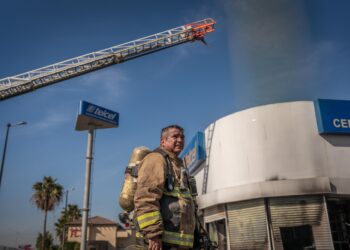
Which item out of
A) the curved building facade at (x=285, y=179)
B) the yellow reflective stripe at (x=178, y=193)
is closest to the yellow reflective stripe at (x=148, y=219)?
the yellow reflective stripe at (x=178, y=193)

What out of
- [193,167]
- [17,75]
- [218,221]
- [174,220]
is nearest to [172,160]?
[174,220]

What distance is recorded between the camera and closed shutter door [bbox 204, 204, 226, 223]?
45.7 feet

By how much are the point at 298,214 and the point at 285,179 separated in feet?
4.30

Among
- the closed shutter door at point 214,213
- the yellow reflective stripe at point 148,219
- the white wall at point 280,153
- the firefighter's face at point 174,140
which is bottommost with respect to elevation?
the yellow reflective stripe at point 148,219

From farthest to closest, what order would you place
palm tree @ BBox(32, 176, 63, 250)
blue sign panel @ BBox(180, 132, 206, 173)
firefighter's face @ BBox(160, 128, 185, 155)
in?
palm tree @ BBox(32, 176, 63, 250) → blue sign panel @ BBox(180, 132, 206, 173) → firefighter's face @ BBox(160, 128, 185, 155)

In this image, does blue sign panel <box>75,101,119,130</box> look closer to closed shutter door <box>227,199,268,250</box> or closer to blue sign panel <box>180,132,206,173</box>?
blue sign panel <box>180,132,206,173</box>

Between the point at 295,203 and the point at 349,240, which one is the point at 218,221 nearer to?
the point at 295,203

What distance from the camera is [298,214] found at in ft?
40.0

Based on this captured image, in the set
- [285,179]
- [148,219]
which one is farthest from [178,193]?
[285,179]

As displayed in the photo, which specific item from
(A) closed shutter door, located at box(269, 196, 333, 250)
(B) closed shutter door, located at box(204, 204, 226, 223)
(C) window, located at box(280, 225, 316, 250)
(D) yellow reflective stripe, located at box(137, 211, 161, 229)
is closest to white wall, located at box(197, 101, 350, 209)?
(A) closed shutter door, located at box(269, 196, 333, 250)

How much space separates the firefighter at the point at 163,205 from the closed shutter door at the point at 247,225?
9.73m

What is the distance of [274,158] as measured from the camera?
13.0 meters

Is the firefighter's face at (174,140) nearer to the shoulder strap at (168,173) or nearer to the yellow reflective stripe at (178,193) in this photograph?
the shoulder strap at (168,173)

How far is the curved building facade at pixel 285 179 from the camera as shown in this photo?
12016 millimetres
